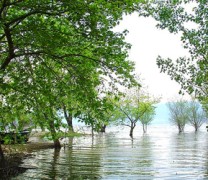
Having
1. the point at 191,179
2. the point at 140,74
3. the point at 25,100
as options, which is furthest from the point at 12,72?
the point at 140,74

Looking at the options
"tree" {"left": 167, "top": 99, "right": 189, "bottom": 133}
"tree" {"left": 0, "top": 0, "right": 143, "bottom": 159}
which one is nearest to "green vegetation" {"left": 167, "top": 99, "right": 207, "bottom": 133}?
"tree" {"left": 167, "top": 99, "right": 189, "bottom": 133}

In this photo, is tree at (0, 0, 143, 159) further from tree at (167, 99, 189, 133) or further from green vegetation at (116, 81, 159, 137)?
tree at (167, 99, 189, 133)

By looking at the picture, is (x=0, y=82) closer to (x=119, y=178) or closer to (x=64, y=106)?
(x=64, y=106)

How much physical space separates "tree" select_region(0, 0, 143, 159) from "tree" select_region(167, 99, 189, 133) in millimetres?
90736

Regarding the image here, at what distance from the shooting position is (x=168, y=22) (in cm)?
1275

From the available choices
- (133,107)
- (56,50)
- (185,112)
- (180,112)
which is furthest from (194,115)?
(56,50)

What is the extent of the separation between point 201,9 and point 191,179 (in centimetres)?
774

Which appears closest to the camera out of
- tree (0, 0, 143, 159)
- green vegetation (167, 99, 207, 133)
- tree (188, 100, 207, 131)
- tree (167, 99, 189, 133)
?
tree (0, 0, 143, 159)

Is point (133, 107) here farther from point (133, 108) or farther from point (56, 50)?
point (56, 50)

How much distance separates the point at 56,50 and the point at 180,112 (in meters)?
95.5

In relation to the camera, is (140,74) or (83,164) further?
(140,74)

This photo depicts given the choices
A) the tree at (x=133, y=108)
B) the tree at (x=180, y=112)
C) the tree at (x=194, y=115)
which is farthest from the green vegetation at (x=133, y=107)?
the tree at (x=194, y=115)

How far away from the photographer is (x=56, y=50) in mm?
13031

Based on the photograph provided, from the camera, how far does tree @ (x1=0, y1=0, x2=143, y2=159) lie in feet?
32.7
